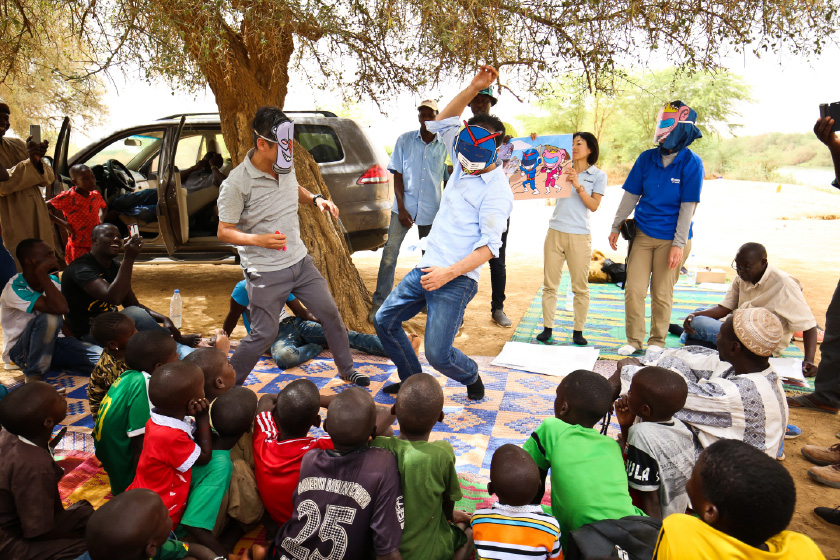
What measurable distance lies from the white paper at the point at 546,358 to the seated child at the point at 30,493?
3.33 meters

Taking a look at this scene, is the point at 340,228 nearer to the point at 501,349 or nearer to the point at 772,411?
the point at 501,349

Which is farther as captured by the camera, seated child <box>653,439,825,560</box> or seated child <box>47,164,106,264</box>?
seated child <box>47,164,106,264</box>

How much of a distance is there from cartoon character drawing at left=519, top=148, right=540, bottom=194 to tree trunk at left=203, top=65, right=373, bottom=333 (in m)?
1.99

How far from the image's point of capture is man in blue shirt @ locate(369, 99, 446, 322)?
18.1 feet

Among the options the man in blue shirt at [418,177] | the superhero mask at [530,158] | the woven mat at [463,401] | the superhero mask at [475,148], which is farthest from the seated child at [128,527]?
the superhero mask at [530,158]

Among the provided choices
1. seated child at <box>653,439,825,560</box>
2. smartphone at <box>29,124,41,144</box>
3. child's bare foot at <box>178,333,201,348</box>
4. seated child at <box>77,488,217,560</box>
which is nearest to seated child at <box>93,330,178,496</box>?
seated child at <box>77,488,217,560</box>

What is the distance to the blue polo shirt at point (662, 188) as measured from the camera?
15.7 feet

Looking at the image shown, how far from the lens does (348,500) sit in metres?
2.07

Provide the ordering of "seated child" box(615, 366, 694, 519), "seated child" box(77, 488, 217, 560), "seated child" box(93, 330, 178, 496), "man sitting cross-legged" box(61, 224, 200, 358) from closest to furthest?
"seated child" box(77, 488, 217, 560), "seated child" box(615, 366, 694, 519), "seated child" box(93, 330, 178, 496), "man sitting cross-legged" box(61, 224, 200, 358)

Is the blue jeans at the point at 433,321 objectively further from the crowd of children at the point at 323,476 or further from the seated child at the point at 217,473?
the seated child at the point at 217,473

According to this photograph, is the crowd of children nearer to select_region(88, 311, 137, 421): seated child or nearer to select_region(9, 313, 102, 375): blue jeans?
select_region(88, 311, 137, 421): seated child

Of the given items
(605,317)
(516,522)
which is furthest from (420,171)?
(516,522)

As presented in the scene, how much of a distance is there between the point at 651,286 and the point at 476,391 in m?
2.12

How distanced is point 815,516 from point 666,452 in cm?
123
